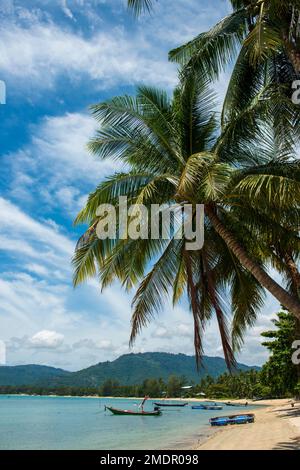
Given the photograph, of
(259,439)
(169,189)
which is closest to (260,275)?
(169,189)

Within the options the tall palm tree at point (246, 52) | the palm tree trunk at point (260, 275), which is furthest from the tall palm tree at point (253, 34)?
the palm tree trunk at point (260, 275)

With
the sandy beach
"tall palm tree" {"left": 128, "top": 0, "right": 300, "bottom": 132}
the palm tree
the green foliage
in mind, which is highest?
"tall palm tree" {"left": 128, "top": 0, "right": 300, "bottom": 132}

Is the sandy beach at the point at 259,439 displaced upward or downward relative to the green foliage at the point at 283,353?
downward

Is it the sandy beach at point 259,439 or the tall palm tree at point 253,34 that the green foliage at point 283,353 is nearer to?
the sandy beach at point 259,439

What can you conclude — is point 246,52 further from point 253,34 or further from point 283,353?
point 283,353

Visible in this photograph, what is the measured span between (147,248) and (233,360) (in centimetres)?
296

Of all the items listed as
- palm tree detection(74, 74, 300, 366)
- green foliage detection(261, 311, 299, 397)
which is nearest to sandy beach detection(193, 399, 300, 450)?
green foliage detection(261, 311, 299, 397)

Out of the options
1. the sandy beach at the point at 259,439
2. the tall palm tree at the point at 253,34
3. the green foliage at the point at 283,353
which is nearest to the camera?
the tall palm tree at the point at 253,34

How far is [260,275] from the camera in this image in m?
8.52

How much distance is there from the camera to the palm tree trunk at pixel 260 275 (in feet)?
26.7

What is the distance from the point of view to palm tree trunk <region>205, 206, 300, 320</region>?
812 cm

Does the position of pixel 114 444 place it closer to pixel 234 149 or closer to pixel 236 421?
pixel 236 421

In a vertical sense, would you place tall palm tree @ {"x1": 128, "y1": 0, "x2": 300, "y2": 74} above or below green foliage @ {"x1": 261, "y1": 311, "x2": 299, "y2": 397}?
above

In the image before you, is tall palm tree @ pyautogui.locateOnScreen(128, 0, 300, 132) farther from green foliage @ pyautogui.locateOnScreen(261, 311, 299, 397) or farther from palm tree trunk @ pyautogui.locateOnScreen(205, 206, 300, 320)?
green foliage @ pyautogui.locateOnScreen(261, 311, 299, 397)
